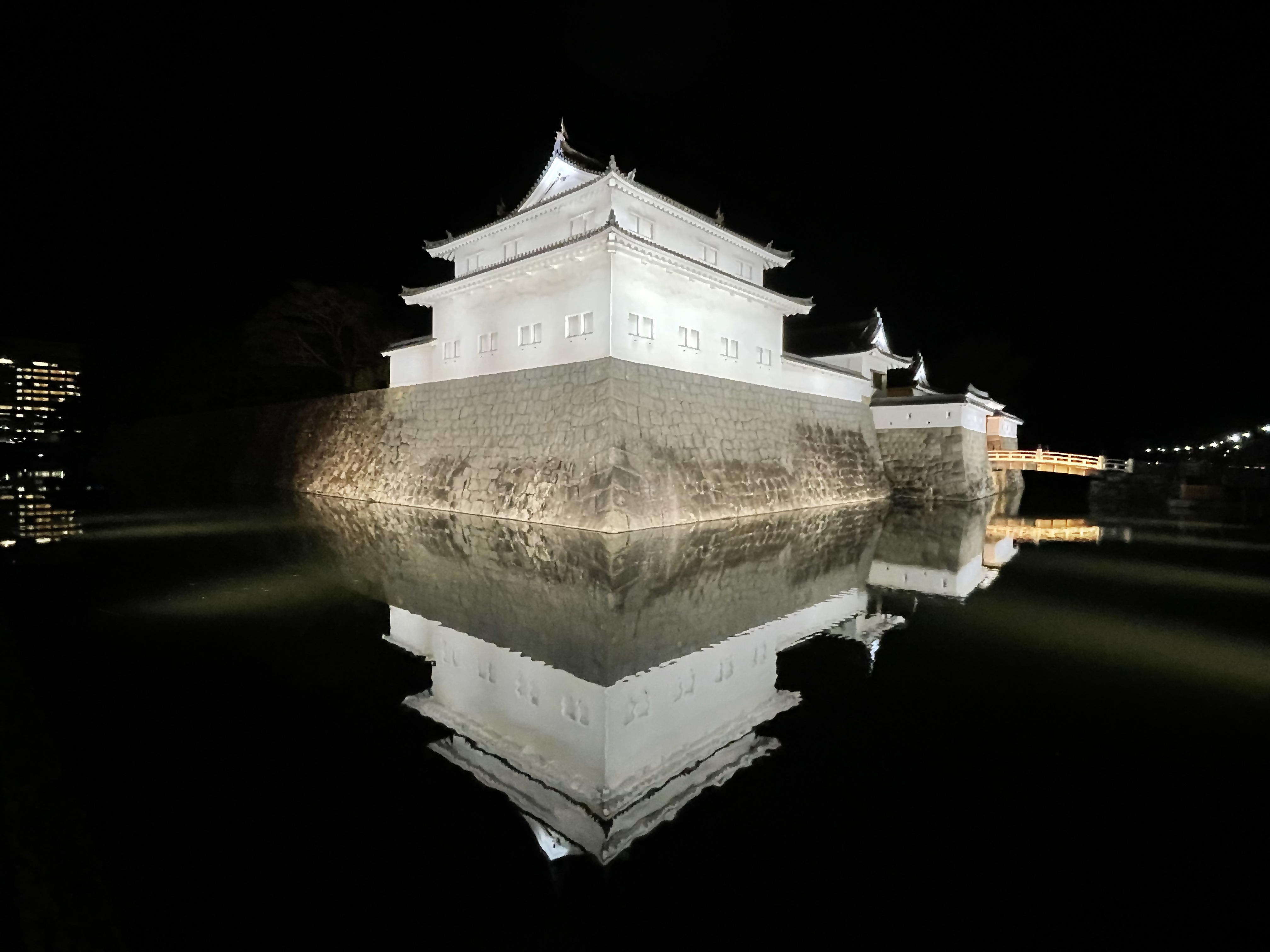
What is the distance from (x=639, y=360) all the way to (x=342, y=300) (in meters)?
15.7

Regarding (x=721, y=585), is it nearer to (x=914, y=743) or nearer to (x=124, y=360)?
(x=914, y=743)

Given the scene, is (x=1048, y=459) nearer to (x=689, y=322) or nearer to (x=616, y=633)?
(x=689, y=322)

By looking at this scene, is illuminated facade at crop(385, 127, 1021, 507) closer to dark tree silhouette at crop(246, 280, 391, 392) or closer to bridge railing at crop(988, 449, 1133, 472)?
→ bridge railing at crop(988, 449, 1133, 472)

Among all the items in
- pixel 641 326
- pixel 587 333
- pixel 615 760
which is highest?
pixel 641 326

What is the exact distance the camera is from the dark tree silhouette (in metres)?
22.8

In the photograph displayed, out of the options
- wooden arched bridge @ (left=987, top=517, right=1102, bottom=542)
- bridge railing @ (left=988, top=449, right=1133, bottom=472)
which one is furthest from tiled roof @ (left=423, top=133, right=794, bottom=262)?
bridge railing @ (left=988, top=449, right=1133, bottom=472)

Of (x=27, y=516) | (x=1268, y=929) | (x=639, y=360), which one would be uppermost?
(x=639, y=360)

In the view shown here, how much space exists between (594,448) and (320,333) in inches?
713

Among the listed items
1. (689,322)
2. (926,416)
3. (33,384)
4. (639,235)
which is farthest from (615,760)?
(33,384)

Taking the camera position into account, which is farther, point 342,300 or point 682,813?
point 342,300

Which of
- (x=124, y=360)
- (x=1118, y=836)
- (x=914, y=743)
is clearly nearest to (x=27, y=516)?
(x=914, y=743)

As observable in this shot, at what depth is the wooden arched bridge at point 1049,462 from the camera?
2233 cm

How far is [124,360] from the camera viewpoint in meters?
29.9

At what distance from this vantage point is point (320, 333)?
2458 cm
